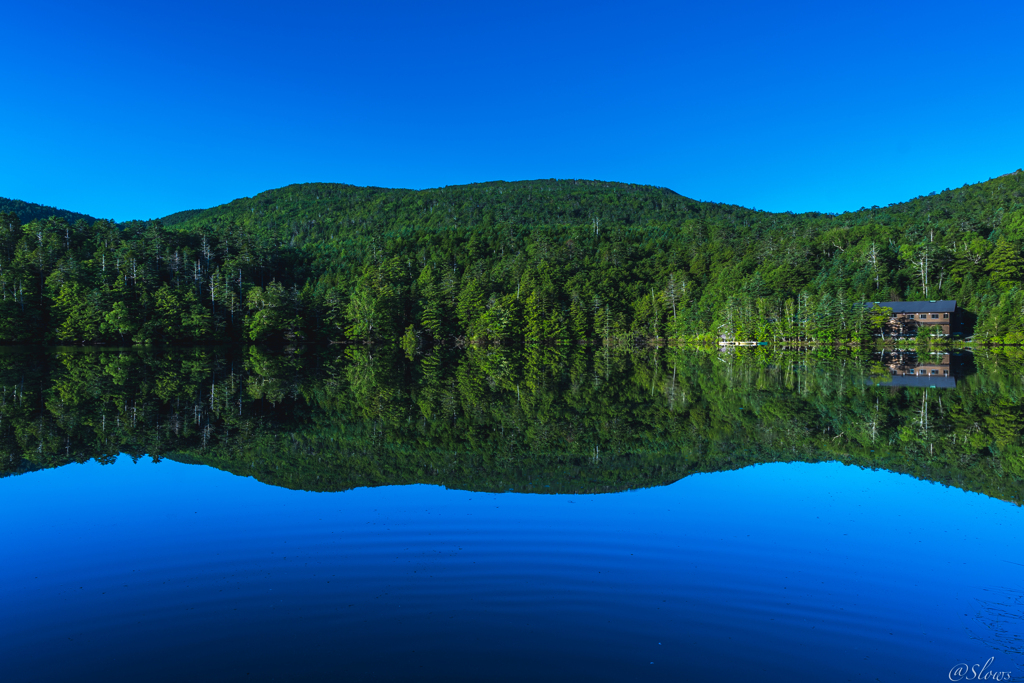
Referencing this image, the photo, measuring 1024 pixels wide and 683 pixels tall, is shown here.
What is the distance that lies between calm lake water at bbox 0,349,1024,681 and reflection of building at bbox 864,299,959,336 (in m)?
72.7

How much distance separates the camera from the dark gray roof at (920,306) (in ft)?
262

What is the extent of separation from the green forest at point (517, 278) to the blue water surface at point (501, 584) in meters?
58.3

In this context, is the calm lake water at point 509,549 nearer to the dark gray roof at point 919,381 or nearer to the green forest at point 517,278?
the dark gray roof at point 919,381

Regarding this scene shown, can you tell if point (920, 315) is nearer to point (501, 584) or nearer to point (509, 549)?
point (509, 549)

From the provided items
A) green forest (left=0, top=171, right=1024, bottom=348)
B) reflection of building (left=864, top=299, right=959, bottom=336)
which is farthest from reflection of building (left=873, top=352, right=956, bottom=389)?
reflection of building (left=864, top=299, right=959, bottom=336)

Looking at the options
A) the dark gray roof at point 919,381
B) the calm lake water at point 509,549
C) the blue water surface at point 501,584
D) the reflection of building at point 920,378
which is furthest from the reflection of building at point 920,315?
the blue water surface at point 501,584

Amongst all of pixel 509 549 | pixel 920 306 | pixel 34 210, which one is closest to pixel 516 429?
pixel 509 549

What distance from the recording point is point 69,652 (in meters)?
5.59

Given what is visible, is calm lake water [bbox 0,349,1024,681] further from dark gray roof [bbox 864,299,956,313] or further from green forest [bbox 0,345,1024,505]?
dark gray roof [bbox 864,299,956,313]

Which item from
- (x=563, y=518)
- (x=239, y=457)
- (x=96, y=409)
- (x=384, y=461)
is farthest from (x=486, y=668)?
(x=96, y=409)

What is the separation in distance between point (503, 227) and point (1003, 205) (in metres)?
85.5

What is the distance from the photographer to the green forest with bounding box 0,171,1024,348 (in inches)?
2945

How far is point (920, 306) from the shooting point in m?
81.1

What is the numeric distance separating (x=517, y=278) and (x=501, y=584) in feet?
338
